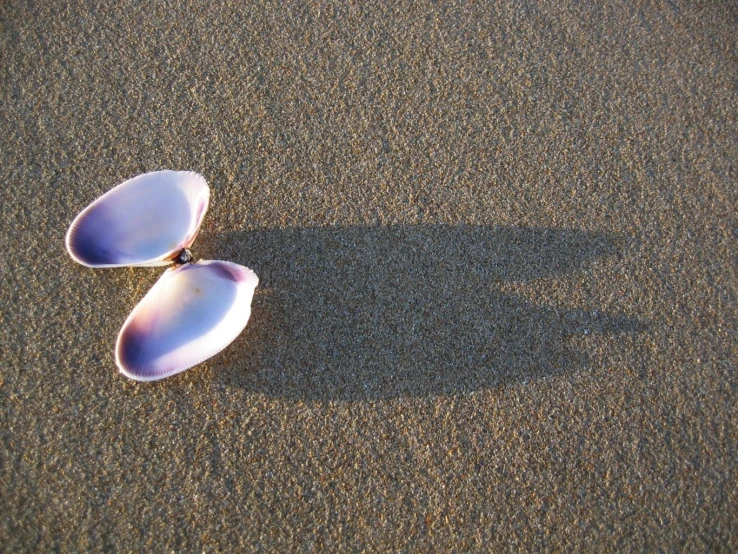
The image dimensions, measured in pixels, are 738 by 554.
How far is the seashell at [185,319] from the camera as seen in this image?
757 millimetres

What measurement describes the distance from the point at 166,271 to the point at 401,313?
1.09 ft

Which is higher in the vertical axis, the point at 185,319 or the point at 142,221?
the point at 142,221

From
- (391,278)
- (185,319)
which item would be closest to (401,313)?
(391,278)

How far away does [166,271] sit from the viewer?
81 cm

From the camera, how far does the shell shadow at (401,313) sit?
815 millimetres

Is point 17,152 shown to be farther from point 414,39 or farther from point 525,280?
point 525,280

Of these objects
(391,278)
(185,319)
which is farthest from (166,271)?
(391,278)

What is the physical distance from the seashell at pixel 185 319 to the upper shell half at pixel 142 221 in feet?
0.15

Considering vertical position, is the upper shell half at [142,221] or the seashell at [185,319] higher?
the upper shell half at [142,221]

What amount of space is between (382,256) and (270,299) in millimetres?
176

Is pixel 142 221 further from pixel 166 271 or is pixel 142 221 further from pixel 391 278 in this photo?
pixel 391 278

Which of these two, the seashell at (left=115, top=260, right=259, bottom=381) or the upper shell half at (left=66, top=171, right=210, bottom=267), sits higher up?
the upper shell half at (left=66, top=171, right=210, bottom=267)

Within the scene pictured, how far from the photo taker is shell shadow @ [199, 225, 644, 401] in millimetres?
815

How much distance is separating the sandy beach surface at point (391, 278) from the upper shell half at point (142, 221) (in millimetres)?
59
